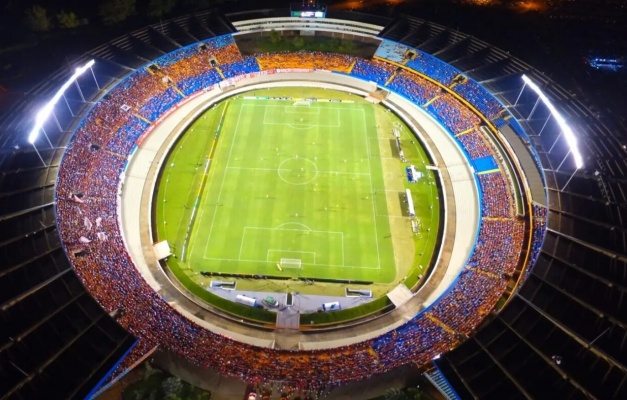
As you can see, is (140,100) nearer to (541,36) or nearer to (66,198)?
(66,198)

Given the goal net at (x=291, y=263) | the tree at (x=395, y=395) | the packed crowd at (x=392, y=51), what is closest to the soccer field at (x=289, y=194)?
the goal net at (x=291, y=263)

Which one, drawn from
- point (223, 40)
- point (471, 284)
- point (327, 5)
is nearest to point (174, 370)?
point (471, 284)

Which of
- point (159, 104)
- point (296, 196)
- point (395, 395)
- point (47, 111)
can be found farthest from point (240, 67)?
point (395, 395)

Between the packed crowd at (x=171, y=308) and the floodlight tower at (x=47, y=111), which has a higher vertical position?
the floodlight tower at (x=47, y=111)

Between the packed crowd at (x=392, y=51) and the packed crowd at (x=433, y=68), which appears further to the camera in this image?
the packed crowd at (x=392, y=51)

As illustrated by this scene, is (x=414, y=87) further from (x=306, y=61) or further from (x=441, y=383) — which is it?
(x=441, y=383)

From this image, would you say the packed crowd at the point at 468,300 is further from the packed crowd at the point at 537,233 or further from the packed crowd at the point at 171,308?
the packed crowd at the point at 537,233

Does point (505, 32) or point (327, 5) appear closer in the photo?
point (505, 32)
